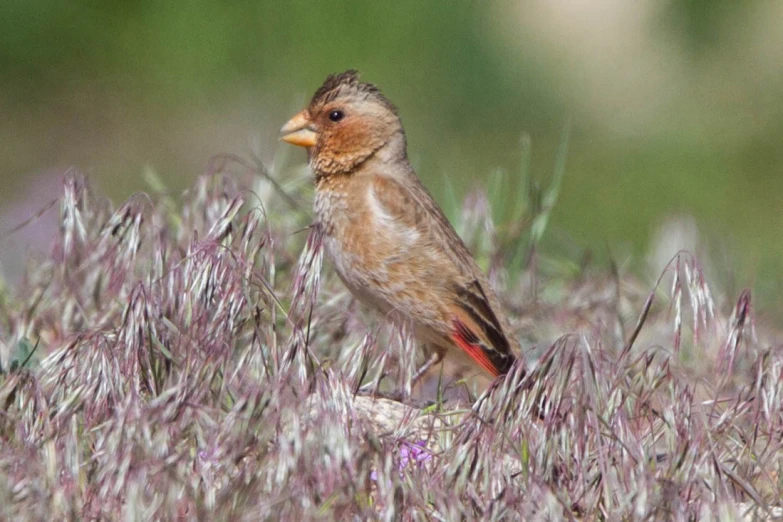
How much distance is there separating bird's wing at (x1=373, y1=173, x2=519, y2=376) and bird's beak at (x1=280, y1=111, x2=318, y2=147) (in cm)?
33

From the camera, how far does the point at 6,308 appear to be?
5.23m

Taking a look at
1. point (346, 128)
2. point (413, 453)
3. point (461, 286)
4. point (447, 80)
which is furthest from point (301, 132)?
point (447, 80)

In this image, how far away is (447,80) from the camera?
1075cm

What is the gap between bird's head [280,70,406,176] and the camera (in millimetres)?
5574

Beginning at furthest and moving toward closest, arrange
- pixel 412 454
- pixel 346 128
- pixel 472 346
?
pixel 346 128 → pixel 472 346 → pixel 412 454

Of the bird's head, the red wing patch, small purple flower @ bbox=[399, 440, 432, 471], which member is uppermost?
the bird's head

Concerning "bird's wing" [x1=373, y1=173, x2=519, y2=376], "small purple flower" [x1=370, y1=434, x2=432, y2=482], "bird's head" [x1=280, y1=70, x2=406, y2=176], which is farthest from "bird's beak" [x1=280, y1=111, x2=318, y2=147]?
"small purple flower" [x1=370, y1=434, x2=432, y2=482]

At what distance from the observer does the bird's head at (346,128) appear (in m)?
5.57

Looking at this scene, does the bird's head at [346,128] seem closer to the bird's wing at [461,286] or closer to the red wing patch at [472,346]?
the bird's wing at [461,286]

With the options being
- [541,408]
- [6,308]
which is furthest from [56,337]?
[541,408]

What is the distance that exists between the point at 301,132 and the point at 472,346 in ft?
3.55

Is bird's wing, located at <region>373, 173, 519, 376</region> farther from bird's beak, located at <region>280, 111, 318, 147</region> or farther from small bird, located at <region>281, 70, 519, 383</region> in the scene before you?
bird's beak, located at <region>280, 111, 318, 147</region>

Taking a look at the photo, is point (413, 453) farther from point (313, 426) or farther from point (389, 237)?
point (389, 237)

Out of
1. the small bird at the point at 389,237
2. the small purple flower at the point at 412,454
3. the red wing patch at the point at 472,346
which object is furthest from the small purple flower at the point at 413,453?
the red wing patch at the point at 472,346
